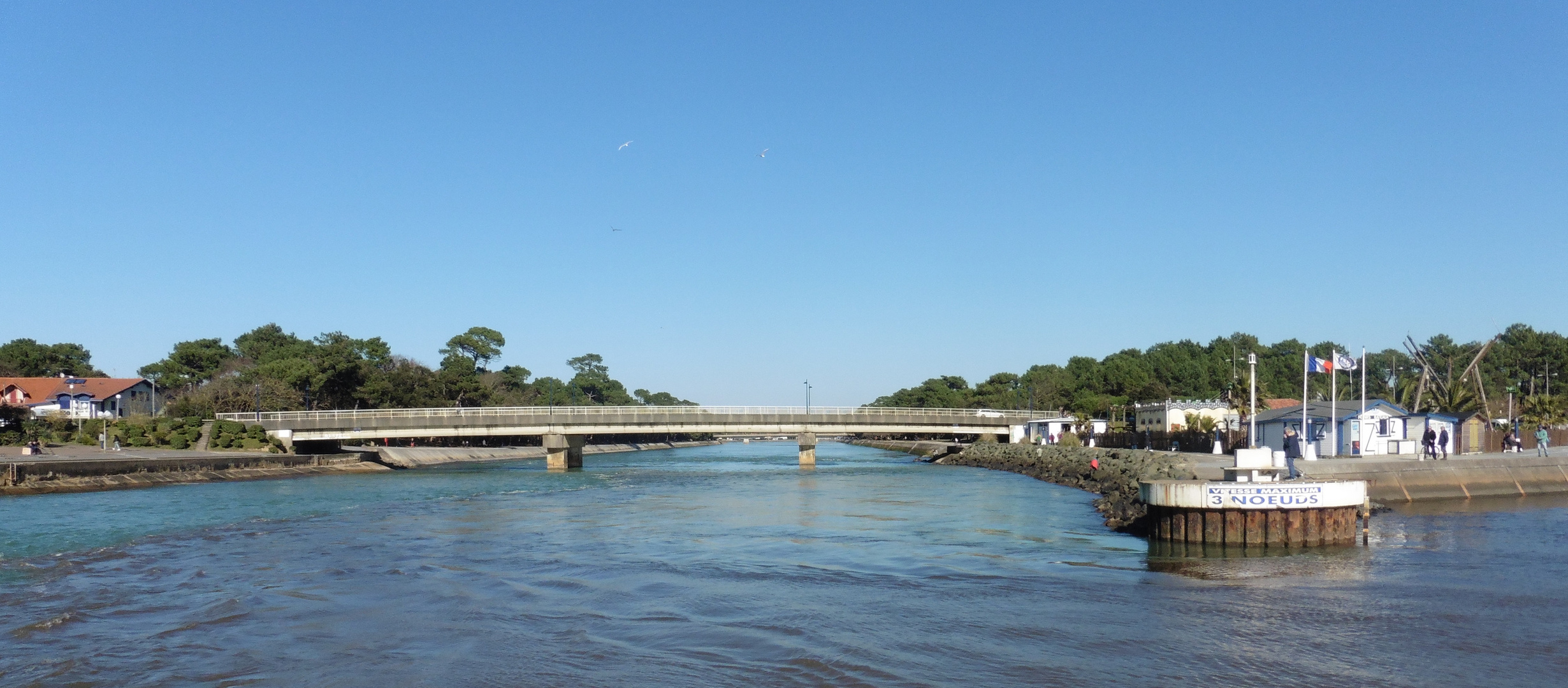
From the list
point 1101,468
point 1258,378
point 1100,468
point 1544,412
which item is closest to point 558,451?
point 1100,468

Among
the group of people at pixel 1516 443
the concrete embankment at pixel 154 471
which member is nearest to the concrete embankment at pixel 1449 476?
the group of people at pixel 1516 443

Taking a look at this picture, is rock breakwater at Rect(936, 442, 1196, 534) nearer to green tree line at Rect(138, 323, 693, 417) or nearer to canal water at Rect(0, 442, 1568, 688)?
canal water at Rect(0, 442, 1568, 688)

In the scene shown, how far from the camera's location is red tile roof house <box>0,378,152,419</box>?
101m

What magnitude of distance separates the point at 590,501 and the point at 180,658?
33.3 meters

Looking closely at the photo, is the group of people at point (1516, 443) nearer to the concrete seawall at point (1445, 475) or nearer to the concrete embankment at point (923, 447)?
the concrete seawall at point (1445, 475)

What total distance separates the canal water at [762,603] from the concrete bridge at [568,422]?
139 feet

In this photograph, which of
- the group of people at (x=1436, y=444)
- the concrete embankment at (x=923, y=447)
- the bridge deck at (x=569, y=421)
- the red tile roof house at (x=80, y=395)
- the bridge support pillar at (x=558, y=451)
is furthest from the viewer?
the concrete embankment at (x=923, y=447)

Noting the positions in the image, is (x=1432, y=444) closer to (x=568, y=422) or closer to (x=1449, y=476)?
(x=1449, y=476)

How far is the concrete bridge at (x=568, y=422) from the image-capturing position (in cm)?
8256

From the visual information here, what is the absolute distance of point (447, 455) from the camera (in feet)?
359

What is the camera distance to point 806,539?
32.9 meters

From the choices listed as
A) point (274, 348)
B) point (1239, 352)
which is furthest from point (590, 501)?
point (1239, 352)

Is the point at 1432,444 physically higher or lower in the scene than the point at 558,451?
higher

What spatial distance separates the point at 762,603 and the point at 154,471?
176ft
